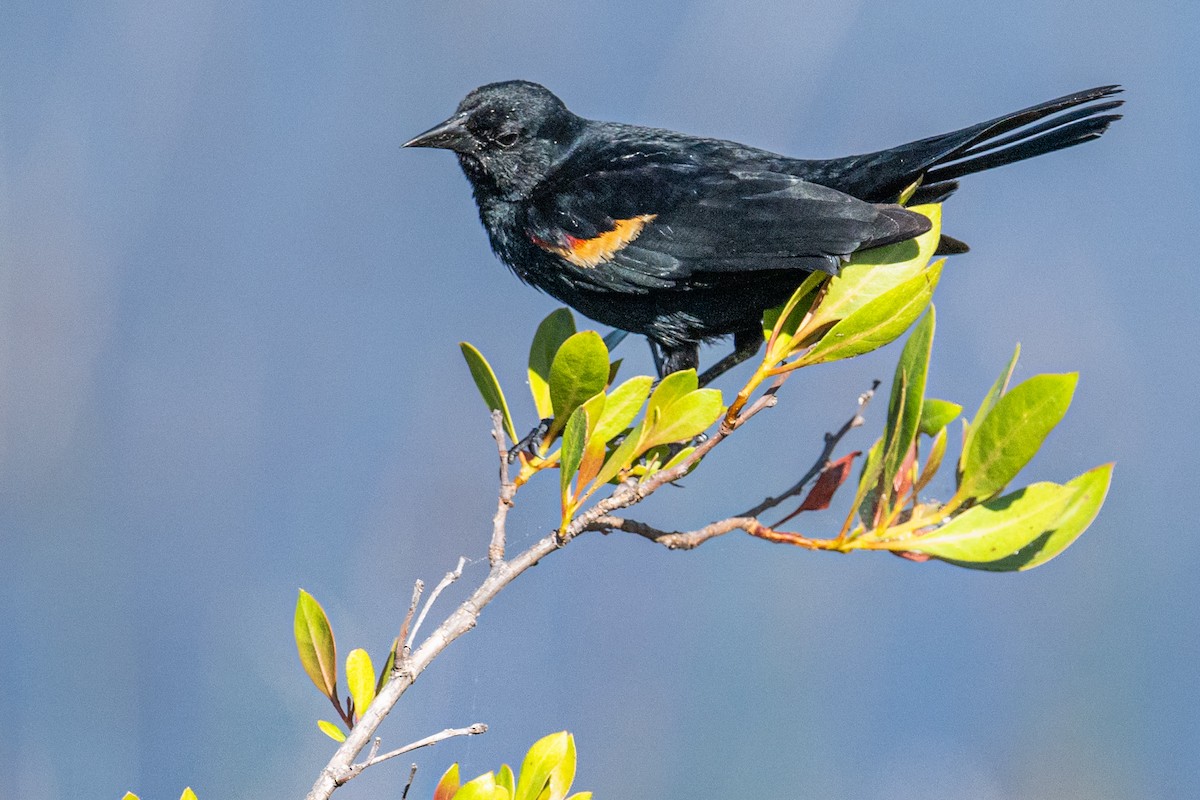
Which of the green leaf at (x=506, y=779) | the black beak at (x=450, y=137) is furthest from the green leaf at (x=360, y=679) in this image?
the black beak at (x=450, y=137)

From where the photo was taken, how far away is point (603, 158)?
1986 mm

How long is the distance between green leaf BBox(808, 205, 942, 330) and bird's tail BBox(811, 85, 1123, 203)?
11.9 inches

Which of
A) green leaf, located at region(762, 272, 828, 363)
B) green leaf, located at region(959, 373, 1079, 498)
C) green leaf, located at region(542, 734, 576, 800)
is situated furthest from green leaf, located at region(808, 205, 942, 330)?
green leaf, located at region(542, 734, 576, 800)

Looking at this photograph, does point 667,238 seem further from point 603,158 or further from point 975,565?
point 975,565

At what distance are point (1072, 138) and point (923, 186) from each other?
0.23 m

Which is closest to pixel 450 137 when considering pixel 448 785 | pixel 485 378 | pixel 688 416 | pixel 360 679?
pixel 485 378

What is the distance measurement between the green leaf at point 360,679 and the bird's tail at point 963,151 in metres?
0.97

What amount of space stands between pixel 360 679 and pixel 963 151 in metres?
1.10

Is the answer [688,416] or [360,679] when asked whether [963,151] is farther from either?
[360,679]

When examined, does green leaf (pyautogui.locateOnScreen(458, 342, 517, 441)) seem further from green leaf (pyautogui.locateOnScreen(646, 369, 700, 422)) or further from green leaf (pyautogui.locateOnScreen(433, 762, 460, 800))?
green leaf (pyautogui.locateOnScreen(433, 762, 460, 800))

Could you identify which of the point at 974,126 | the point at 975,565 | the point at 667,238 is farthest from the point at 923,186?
the point at 975,565

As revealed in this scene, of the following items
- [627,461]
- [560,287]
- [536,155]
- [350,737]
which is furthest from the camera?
[536,155]

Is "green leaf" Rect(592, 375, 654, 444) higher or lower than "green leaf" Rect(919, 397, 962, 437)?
lower

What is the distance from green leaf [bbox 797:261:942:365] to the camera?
3.48 ft
